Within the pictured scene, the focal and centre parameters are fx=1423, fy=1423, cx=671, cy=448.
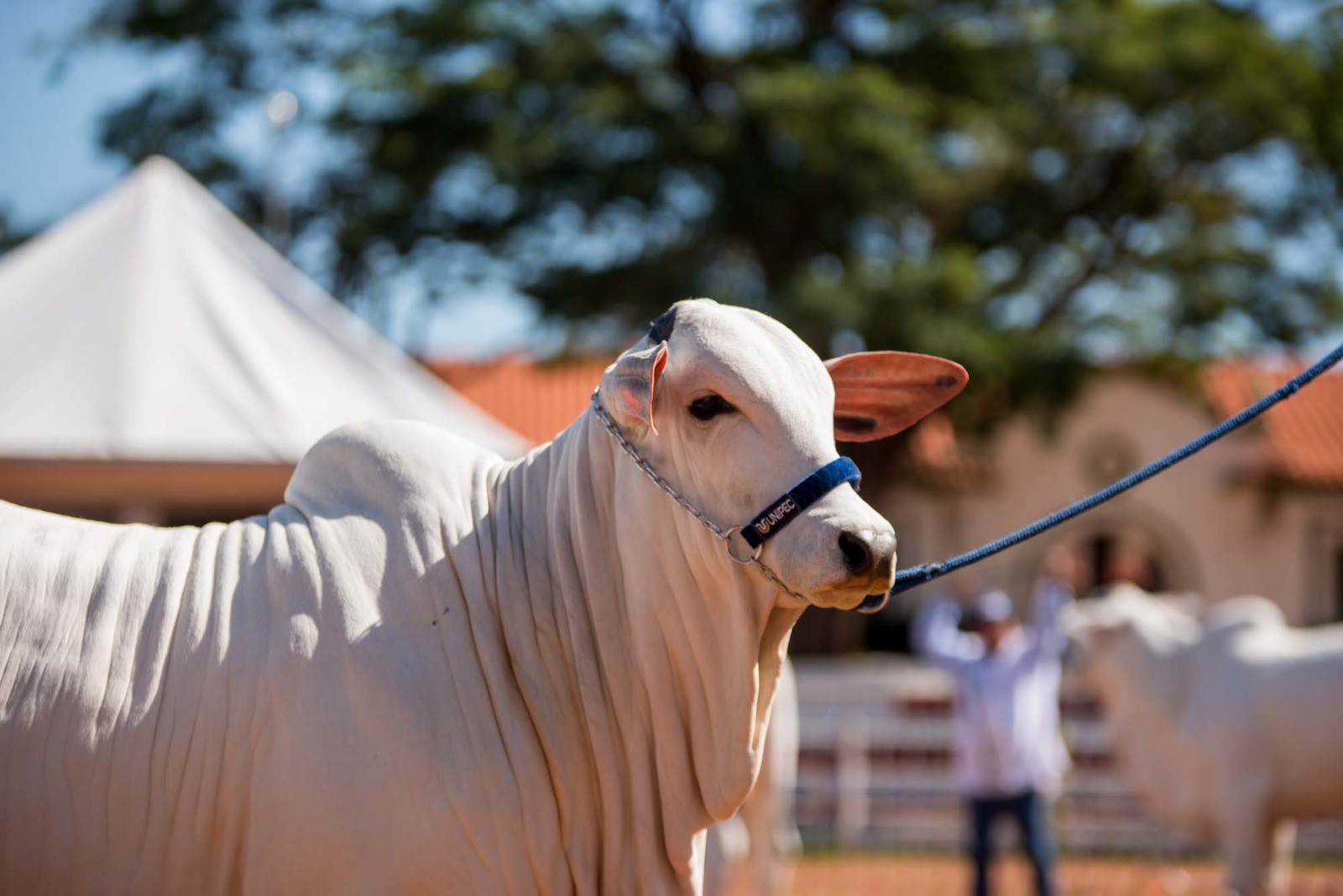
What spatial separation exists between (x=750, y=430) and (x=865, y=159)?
50.5 feet

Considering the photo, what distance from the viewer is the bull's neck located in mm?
2570

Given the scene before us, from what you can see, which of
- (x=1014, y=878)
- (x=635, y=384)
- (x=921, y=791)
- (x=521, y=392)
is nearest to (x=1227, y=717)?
(x=1014, y=878)

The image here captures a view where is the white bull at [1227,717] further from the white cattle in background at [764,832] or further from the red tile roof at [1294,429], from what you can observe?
the red tile roof at [1294,429]

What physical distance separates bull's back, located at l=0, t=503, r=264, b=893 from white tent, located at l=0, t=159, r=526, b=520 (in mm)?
3147

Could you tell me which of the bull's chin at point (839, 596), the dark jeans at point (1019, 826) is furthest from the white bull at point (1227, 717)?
the bull's chin at point (839, 596)

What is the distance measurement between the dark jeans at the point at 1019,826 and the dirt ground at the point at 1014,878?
2.11 meters

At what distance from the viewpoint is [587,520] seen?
274cm

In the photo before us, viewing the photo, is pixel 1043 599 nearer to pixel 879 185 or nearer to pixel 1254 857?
pixel 1254 857

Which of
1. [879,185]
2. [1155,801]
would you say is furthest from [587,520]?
[879,185]

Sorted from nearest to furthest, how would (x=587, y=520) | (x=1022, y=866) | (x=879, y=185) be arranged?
(x=587, y=520), (x=1022, y=866), (x=879, y=185)

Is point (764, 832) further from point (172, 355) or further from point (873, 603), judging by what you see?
point (873, 603)

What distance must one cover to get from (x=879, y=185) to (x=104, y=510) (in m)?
12.5

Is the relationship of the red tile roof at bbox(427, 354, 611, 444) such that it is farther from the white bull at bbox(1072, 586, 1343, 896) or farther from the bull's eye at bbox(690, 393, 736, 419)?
the bull's eye at bbox(690, 393, 736, 419)

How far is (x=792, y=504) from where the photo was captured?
2.46 metres
